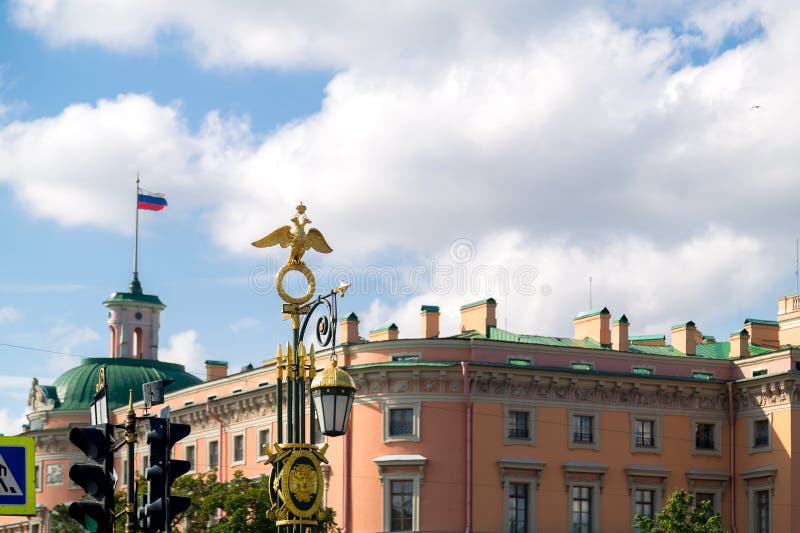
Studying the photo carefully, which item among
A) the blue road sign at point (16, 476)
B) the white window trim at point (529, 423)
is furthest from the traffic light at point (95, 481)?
the white window trim at point (529, 423)

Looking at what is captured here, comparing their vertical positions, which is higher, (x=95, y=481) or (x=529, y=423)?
(x=529, y=423)

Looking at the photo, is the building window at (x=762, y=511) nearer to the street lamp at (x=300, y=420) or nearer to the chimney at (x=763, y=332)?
the chimney at (x=763, y=332)

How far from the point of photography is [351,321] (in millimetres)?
67750

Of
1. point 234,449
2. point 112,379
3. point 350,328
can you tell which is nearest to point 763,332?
point 350,328

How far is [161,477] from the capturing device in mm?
22266

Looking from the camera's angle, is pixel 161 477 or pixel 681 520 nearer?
pixel 161 477

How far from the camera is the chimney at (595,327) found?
228 feet

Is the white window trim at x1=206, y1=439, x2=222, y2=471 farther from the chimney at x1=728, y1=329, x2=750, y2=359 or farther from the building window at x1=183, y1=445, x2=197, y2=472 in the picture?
Result: the chimney at x1=728, y1=329, x2=750, y2=359

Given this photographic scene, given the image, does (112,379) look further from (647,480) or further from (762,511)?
(762,511)

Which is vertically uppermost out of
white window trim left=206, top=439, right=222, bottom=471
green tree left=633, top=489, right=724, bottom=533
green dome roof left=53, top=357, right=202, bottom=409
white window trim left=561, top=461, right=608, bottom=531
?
green dome roof left=53, top=357, right=202, bottom=409

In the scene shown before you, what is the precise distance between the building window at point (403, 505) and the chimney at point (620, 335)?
38.1ft

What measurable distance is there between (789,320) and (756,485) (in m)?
7.70

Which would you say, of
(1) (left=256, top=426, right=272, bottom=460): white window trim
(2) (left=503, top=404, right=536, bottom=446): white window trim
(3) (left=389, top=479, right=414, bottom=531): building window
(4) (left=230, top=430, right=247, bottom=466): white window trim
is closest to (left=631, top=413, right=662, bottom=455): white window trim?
(2) (left=503, top=404, right=536, bottom=446): white window trim

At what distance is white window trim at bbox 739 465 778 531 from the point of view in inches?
2596
